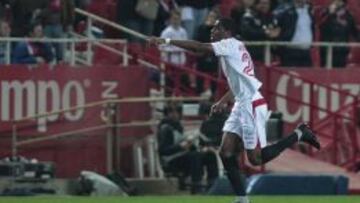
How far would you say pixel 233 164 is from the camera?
57.8 feet

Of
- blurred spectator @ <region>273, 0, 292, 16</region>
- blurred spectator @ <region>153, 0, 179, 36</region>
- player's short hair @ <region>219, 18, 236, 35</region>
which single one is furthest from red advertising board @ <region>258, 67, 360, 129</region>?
player's short hair @ <region>219, 18, 236, 35</region>

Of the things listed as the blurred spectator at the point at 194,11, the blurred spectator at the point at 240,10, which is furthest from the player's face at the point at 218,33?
the blurred spectator at the point at 194,11

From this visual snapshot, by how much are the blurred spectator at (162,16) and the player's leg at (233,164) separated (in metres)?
8.76

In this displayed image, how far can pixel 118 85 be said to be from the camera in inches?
1009

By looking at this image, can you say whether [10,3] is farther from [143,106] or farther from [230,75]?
[230,75]

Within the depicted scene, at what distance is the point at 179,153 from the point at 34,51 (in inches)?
109

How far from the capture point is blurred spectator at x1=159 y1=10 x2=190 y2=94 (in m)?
25.7

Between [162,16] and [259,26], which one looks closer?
[259,26]

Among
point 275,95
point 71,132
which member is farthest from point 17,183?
point 275,95

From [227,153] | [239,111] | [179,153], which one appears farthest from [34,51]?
[227,153]

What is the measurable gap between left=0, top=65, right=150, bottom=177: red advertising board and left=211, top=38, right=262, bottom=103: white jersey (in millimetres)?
7524

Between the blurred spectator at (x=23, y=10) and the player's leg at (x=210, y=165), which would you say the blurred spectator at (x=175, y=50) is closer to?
the player's leg at (x=210, y=165)

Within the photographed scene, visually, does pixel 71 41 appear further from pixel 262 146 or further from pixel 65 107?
pixel 262 146

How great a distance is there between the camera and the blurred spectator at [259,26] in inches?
1032
